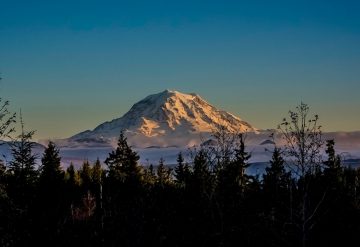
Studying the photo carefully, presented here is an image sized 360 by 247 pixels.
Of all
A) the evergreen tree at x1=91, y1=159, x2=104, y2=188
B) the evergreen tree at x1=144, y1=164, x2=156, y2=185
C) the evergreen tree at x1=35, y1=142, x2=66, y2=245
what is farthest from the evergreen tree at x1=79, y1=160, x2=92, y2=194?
the evergreen tree at x1=35, y1=142, x2=66, y2=245

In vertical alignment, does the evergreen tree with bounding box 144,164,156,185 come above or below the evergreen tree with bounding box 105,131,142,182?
below

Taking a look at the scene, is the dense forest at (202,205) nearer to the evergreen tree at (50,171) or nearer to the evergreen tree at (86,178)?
the evergreen tree at (50,171)

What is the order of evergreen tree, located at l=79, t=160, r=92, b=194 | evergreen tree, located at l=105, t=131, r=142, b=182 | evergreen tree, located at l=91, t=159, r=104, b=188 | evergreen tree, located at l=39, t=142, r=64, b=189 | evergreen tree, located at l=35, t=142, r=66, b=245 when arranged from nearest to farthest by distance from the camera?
evergreen tree, located at l=35, t=142, r=66, b=245, evergreen tree, located at l=39, t=142, r=64, b=189, evergreen tree, located at l=105, t=131, r=142, b=182, evergreen tree, located at l=79, t=160, r=92, b=194, evergreen tree, located at l=91, t=159, r=104, b=188

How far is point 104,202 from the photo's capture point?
7931cm

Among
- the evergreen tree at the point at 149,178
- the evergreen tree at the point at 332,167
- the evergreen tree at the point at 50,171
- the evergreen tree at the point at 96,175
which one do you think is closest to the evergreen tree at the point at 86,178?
the evergreen tree at the point at 96,175

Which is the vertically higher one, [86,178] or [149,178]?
[86,178]

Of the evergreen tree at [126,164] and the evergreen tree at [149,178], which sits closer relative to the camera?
the evergreen tree at [126,164]

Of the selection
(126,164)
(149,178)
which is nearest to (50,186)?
(126,164)

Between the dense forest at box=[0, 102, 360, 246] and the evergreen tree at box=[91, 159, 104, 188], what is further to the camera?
the evergreen tree at box=[91, 159, 104, 188]

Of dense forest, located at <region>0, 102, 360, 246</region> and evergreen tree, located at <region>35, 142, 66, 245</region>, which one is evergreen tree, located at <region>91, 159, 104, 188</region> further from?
evergreen tree, located at <region>35, 142, 66, 245</region>

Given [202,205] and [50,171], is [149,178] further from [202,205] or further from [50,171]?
[202,205]

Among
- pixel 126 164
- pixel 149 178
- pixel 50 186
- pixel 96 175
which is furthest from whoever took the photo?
pixel 96 175

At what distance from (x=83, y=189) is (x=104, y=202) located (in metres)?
12.2

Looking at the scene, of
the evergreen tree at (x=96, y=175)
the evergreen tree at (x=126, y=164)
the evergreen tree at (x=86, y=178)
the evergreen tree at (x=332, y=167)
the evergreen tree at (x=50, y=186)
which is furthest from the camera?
the evergreen tree at (x=96, y=175)
